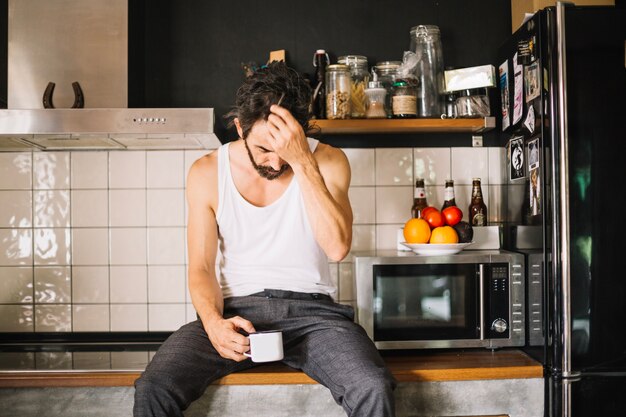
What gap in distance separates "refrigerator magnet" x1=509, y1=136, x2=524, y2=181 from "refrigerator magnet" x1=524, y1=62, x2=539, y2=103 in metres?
0.16

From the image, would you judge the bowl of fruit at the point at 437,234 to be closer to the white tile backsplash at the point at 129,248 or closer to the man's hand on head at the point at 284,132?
the man's hand on head at the point at 284,132

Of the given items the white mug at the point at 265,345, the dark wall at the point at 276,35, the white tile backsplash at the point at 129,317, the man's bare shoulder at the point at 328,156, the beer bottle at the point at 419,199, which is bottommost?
the white tile backsplash at the point at 129,317

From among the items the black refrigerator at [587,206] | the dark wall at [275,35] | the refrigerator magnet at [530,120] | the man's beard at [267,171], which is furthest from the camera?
the dark wall at [275,35]

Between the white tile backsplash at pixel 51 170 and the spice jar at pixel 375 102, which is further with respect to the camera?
the white tile backsplash at pixel 51 170

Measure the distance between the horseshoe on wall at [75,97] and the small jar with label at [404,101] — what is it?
108 cm

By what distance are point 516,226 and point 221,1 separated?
4.65 ft

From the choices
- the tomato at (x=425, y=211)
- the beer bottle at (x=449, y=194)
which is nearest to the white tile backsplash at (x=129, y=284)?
the tomato at (x=425, y=211)

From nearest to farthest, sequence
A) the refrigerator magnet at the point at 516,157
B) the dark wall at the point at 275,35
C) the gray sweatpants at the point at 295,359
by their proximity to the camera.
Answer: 1. the gray sweatpants at the point at 295,359
2. the refrigerator magnet at the point at 516,157
3. the dark wall at the point at 275,35

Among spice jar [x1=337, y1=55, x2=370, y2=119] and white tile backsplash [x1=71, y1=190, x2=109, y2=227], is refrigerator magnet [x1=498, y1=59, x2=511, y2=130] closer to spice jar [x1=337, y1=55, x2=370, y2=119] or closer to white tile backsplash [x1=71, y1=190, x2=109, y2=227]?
spice jar [x1=337, y1=55, x2=370, y2=119]

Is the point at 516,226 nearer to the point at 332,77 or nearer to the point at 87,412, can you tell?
A: the point at 332,77

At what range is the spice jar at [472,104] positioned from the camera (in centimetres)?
209

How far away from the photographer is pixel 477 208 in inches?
84.5

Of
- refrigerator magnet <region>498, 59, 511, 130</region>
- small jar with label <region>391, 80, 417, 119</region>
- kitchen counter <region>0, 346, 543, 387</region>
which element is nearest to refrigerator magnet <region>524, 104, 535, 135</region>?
refrigerator magnet <region>498, 59, 511, 130</region>

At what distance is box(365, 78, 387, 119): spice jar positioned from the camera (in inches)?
80.9
